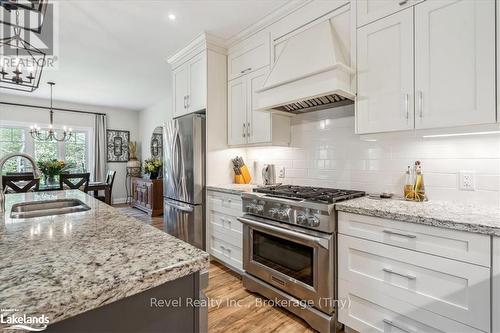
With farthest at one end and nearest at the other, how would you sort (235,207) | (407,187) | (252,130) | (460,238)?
(252,130), (235,207), (407,187), (460,238)

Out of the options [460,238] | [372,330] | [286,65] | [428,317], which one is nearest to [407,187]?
[460,238]

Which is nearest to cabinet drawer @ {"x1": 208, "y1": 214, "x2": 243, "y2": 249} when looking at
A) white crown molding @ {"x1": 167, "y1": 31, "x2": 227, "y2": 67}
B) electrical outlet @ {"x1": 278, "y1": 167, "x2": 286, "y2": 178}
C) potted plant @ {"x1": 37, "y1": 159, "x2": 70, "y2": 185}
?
electrical outlet @ {"x1": 278, "y1": 167, "x2": 286, "y2": 178}

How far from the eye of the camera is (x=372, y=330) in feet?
4.94

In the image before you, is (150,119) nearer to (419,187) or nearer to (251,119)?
(251,119)

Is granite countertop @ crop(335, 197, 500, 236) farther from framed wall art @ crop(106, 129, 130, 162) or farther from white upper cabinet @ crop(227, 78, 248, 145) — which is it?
framed wall art @ crop(106, 129, 130, 162)

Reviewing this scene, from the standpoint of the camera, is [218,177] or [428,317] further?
[218,177]

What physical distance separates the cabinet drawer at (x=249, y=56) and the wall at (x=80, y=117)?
5.00 m

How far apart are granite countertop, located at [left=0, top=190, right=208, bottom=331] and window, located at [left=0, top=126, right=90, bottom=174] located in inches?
231

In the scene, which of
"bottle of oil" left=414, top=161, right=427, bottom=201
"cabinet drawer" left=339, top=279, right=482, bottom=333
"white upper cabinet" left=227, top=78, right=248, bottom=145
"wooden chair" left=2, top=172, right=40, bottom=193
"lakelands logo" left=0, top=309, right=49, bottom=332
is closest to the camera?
"lakelands logo" left=0, top=309, right=49, bottom=332

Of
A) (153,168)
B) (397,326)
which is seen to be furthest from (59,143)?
(397,326)

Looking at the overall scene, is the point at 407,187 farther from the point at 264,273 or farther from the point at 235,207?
the point at 235,207

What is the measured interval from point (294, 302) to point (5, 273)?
169cm

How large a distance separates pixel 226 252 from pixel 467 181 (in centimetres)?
211

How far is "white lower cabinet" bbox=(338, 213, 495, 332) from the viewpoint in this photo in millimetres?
1156
